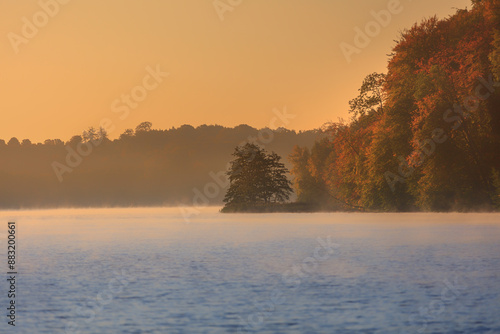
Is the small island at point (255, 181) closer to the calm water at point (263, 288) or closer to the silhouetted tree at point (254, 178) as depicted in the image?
the silhouetted tree at point (254, 178)

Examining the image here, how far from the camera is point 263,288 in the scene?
22797mm

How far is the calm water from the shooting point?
17.0 meters

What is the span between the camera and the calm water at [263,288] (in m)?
17.0

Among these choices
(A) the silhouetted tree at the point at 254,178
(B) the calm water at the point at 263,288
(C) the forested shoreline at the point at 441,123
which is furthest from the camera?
(A) the silhouetted tree at the point at 254,178

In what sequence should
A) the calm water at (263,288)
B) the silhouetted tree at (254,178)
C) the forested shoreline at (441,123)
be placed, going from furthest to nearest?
the silhouetted tree at (254,178) → the forested shoreline at (441,123) → the calm water at (263,288)

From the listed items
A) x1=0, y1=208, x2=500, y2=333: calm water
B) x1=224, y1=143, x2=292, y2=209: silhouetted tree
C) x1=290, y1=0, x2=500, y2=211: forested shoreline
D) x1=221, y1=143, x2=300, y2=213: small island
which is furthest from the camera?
x1=224, y1=143, x2=292, y2=209: silhouetted tree

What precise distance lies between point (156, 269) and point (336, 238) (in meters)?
19.3

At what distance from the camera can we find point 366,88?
91.8m

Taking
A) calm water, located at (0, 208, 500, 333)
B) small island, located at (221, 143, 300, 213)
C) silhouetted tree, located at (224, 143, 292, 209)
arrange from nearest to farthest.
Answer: calm water, located at (0, 208, 500, 333), small island, located at (221, 143, 300, 213), silhouetted tree, located at (224, 143, 292, 209)

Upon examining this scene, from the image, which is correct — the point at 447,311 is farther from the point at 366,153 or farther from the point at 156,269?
the point at 366,153

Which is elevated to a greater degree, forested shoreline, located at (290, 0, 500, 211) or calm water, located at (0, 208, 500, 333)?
forested shoreline, located at (290, 0, 500, 211)

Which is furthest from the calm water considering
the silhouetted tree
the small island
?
the silhouetted tree

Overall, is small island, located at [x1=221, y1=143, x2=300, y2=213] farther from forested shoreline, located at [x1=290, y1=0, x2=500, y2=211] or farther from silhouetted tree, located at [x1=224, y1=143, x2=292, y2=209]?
forested shoreline, located at [x1=290, y1=0, x2=500, y2=211]

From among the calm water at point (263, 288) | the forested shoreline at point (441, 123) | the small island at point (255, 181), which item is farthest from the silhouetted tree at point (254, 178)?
the calm water at point (263, 288)
